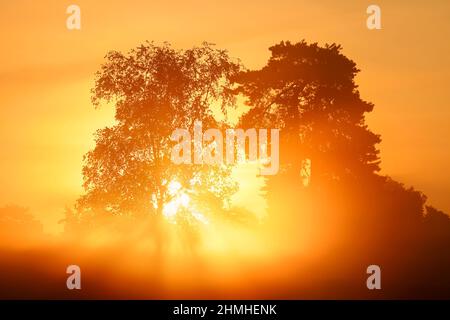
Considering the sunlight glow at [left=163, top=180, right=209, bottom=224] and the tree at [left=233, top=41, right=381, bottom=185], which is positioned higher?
the tree at [left=233, top=41, right=381, bottom=185]

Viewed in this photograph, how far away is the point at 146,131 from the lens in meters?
54.4

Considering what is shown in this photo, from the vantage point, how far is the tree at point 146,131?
2124 inches

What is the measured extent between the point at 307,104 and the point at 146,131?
39.2 ft

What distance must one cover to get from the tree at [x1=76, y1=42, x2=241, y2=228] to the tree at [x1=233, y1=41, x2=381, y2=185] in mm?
4067

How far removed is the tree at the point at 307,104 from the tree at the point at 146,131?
4067 mm

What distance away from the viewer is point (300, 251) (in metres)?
54.5

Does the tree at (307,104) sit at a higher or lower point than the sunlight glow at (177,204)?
higher

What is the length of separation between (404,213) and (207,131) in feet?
77.9

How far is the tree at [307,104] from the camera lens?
Answer: 2237 inches

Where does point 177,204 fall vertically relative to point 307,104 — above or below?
below

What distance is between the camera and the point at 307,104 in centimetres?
5719

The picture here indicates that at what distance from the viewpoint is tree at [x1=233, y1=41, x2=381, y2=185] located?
56.8 m
